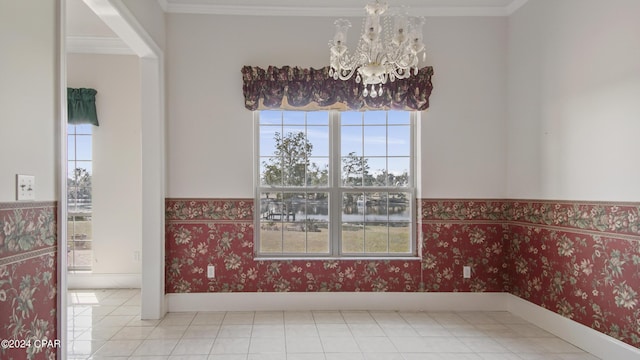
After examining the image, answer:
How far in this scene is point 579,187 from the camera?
310 centimetres

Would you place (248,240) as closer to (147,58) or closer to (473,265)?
(147,58)

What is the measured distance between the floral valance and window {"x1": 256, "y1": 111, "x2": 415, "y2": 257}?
0.61 feet

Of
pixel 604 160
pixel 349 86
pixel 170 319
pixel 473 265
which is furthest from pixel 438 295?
pixel 170 319

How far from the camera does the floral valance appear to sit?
12.8 ft

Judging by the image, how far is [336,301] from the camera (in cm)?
398

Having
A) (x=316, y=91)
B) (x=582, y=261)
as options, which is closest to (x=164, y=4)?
(x=316, y=91)

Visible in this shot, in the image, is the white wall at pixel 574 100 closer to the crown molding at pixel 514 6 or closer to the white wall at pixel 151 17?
the crown molding at pixel 514 6

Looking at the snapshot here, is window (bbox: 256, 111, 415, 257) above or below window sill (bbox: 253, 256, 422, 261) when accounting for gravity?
above

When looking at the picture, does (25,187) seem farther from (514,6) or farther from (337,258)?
(514,6)

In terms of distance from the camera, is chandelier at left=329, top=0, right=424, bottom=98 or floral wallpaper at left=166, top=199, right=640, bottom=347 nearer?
chandelier at left=329, top=0, right=424, bottom=98

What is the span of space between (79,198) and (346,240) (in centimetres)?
324

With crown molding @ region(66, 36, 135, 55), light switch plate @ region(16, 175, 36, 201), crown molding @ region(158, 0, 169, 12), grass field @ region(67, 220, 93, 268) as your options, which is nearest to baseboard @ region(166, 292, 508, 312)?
grass field @ region(67, 220, 93, 268)

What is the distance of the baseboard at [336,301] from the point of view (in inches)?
155

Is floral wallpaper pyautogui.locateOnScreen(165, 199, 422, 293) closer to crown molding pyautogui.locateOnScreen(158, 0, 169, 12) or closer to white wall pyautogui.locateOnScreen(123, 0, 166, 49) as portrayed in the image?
white wall pyautogui.locateOnScreen(123, 0, 166, 49)
